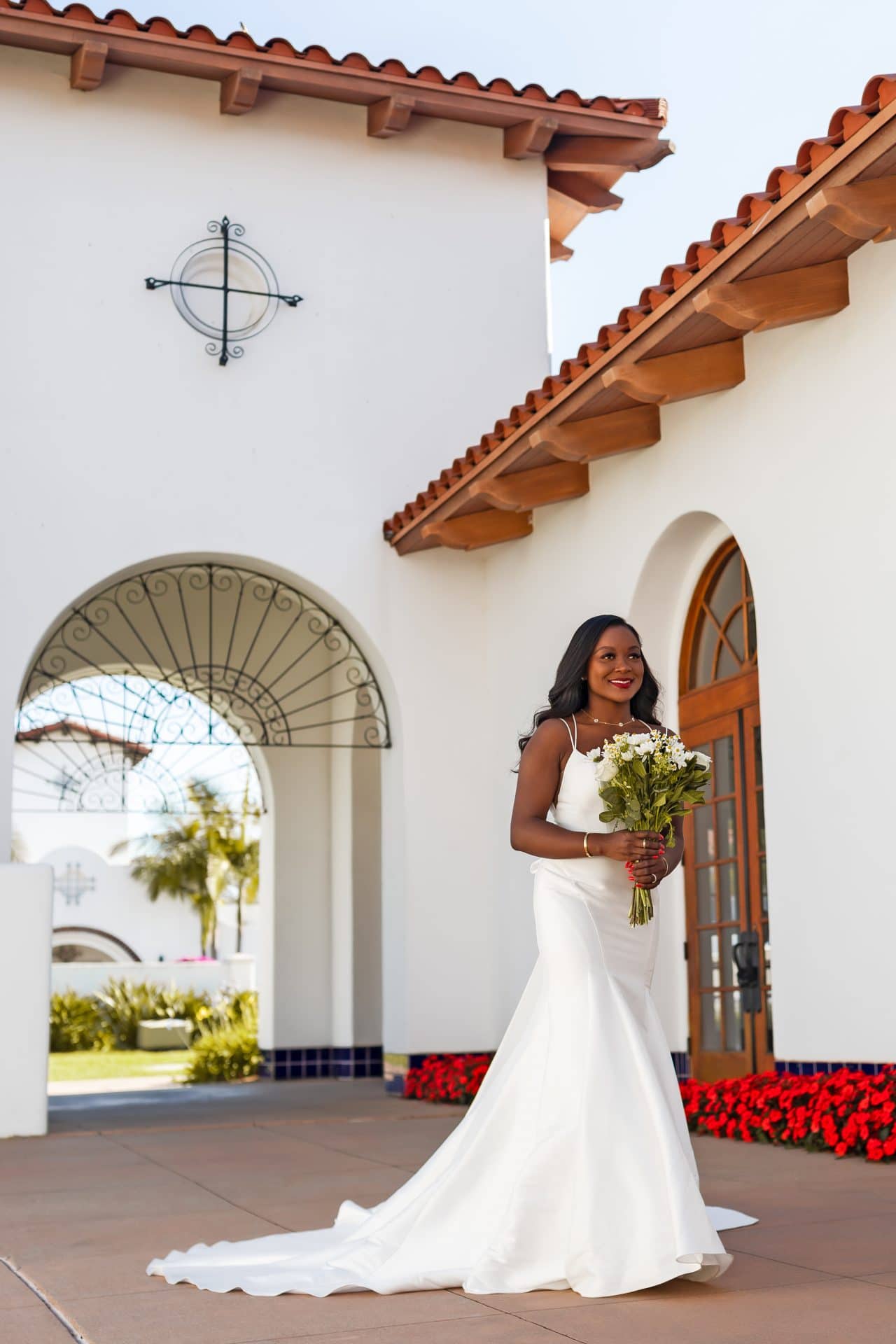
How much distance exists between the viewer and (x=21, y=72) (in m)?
8.95

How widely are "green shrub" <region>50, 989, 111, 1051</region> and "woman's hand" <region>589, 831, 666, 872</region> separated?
18.2 meters

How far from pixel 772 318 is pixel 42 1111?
5.20m

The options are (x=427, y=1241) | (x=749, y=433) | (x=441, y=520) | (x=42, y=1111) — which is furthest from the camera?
(x=441, y=520)

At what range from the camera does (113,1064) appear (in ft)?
57.6

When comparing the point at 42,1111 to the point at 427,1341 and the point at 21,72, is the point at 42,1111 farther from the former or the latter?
the point at 21,72

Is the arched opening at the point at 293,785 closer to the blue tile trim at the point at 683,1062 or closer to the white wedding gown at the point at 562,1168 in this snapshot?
the blue tile trim at the point at 683,1062

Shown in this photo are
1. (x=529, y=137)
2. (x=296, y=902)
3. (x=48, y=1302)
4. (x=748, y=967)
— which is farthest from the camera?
(x=296, y=902)

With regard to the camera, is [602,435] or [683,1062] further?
[683,1062]

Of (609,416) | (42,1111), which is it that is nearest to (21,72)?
(609,416)

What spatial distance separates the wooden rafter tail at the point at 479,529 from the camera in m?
8.91

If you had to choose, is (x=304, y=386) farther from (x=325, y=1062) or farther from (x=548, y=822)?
(x=548, y=822)

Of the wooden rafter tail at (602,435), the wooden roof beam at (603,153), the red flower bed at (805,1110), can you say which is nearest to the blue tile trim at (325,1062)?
the red flower bed at (805,1110)

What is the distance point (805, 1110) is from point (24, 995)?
12.7ft

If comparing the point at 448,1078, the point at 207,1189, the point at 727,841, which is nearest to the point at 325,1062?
the point at 448,1078
